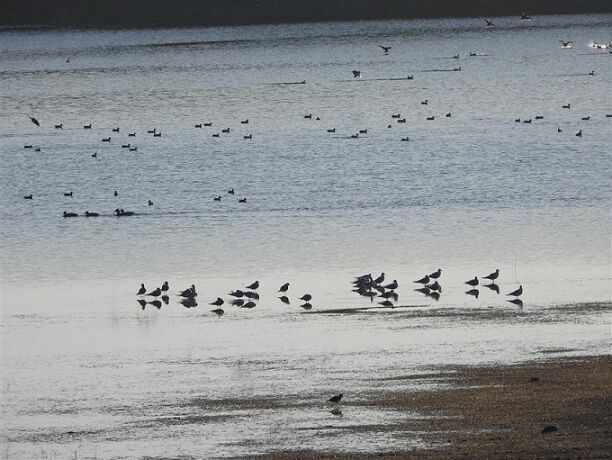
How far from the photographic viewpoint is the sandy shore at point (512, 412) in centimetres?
1723

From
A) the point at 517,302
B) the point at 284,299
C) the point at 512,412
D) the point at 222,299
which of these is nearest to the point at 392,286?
the point at 284,299

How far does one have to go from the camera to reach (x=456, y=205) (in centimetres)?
3875

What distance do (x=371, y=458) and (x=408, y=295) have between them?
33.0 ft

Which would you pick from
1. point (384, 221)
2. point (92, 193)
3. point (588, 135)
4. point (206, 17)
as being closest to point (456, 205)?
point (384, 221)

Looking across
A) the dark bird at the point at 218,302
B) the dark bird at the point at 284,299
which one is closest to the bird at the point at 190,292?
the dark bird at the point at 218,302

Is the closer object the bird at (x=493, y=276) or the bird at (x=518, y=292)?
the bird at (x=518, y=292)

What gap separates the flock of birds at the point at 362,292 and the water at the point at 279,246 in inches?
8.4

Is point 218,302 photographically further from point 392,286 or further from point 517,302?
point 517,302

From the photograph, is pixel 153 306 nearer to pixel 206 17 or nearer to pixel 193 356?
pixel 193 356

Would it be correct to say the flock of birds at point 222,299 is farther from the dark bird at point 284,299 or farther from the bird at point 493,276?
the bird at point 493,276

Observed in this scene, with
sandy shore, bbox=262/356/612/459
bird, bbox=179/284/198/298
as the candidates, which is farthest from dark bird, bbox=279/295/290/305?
sandy shore, bbox=262/356/612/459

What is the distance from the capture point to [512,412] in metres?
18.8

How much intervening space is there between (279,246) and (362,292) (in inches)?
241

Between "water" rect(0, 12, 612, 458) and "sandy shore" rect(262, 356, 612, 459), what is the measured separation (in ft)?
1.68
